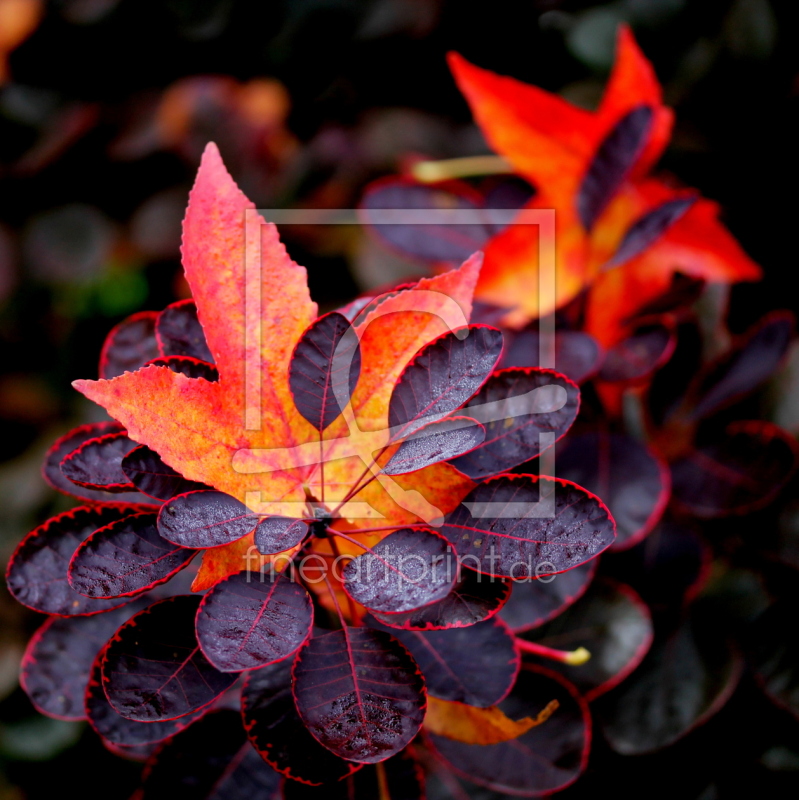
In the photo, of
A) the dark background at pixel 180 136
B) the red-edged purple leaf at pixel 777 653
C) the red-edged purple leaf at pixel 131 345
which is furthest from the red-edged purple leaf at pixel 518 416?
the dark background at pixel 180 136

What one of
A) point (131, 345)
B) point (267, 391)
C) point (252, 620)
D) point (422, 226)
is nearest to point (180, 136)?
Answer: point (422, 226)

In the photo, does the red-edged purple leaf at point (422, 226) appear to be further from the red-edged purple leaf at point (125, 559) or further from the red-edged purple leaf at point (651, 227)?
the red-edged purple leaf at point (125, 559)

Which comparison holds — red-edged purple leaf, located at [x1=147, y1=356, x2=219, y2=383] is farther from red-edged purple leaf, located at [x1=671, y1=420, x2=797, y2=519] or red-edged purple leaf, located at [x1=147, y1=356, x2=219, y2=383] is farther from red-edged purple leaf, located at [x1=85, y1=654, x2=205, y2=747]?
red-edged purple leaf, located at [x1=671, y1=420, x2=797, y2=519]

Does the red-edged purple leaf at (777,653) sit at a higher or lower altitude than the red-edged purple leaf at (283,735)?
lower

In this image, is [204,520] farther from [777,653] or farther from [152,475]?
[777,653]

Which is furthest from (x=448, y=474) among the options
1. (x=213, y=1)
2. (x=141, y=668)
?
(x=213, y=1)

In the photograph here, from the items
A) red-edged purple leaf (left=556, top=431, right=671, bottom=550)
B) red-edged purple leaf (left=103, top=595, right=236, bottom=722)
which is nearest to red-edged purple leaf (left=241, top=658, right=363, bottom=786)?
red-edged purple leaf (left=103, top=595, right=236, bottom=722)

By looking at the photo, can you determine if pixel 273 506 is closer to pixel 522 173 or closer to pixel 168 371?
pixel 168 371
